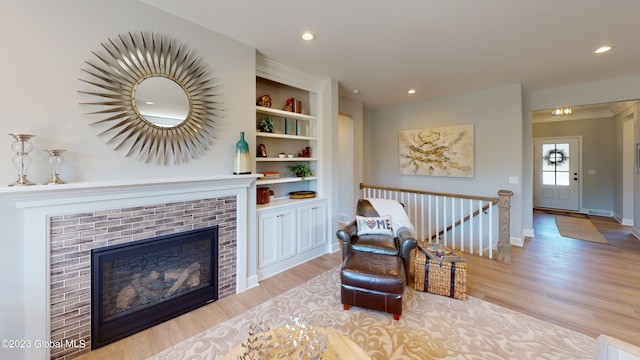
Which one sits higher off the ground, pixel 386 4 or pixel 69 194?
pixel 386 4

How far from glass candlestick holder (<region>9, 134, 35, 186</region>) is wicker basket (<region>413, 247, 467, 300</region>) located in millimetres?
3329

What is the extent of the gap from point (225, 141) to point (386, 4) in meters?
1.98

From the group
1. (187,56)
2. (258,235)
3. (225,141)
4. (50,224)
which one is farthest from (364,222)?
(50,224)

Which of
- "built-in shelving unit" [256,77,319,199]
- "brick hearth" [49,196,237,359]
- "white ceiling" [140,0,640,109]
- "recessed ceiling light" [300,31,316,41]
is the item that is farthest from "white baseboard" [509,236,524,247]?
"brick hearth" [49,196,237,359]

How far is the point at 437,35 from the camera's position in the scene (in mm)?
2559

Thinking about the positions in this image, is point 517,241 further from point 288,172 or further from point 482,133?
point 288,172

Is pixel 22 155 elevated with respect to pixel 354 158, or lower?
lower

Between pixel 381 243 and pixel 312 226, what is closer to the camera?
pixel 381 243

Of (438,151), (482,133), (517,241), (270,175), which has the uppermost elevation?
(482,133)

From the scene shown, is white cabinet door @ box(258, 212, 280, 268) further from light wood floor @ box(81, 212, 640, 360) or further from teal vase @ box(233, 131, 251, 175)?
teal vase @ box(233, 131, 251, 175)

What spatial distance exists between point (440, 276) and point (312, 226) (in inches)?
69.1

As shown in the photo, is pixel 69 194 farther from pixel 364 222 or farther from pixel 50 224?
pixel 364 222

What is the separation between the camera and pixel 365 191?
5.38 meters

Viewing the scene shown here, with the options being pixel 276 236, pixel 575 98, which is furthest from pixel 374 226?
pixel 575 98
